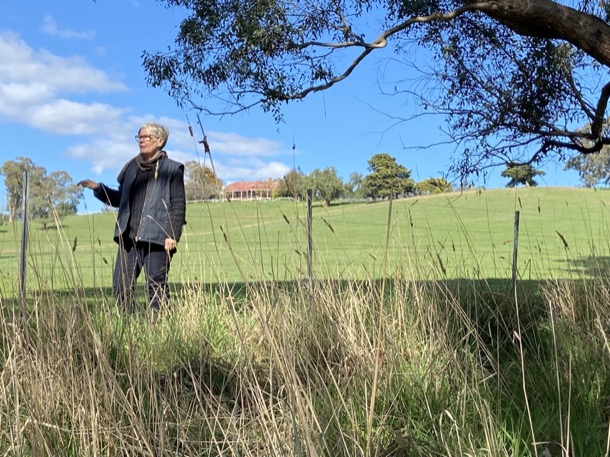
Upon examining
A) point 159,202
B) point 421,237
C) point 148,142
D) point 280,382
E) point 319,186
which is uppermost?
point 148,142

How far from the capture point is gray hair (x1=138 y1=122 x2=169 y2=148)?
14.4ft

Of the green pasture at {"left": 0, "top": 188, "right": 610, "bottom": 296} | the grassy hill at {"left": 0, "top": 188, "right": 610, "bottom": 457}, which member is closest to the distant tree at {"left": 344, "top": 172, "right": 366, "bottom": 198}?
the green pasture at {"left": 0, "top": 188, "right": 610, "bottom": 296}

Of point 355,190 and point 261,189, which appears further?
point 355,190

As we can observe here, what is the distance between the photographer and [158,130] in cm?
445

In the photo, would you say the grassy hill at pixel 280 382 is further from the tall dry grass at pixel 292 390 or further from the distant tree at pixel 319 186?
the distant tree at pixel 319 186

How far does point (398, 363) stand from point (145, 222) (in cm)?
230

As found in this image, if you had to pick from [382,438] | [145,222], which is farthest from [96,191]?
[382,438]

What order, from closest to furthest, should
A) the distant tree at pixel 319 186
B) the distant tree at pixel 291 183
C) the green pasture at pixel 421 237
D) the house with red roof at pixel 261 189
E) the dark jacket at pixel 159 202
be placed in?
1. the distant tree at pixel 291 183
2. the house with red roof at pixel 261 189
3. the distant tree at pixel 319 186
4. the dark jacket at pixel 159 202
5. the green pasture at pixel 421 237

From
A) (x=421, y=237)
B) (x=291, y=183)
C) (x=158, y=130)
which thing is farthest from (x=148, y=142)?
(x=421, y=237)

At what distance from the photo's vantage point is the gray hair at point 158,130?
4.40 m

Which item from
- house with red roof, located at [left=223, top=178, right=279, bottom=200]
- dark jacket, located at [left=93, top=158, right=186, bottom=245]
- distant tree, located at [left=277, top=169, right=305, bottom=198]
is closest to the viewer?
distant tree, located at [left=277, top=169, right=305, bottom=198]

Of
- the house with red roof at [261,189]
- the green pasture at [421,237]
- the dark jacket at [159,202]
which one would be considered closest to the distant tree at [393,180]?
the green pasture at [421,237]

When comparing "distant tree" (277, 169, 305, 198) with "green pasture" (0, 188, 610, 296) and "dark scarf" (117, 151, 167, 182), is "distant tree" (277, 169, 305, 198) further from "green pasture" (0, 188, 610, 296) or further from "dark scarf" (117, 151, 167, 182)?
"dark scarf" (117, 151, 167, 182)

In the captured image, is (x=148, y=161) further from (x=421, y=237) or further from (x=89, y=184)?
(x=421, y=237)
